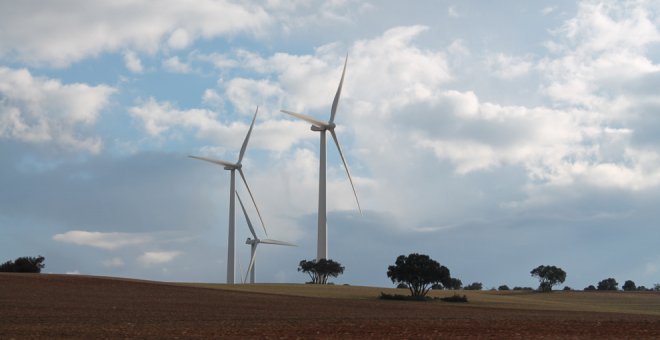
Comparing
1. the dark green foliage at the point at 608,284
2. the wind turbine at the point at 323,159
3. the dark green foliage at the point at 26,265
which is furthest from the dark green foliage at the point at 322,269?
the dark green foliage at the point at 608,284

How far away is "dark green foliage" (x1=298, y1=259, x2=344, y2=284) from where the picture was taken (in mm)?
124562

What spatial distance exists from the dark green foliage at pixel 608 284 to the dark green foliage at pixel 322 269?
93309 mm

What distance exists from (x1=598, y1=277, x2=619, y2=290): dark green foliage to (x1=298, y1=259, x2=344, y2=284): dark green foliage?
9331cm

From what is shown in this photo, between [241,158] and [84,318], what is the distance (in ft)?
286

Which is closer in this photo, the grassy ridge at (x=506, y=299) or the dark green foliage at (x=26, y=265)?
the grassy ridge at (x=506, y=299)

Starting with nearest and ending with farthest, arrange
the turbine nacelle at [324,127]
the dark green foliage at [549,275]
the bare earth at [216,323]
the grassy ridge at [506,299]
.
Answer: the bare earth at [216,323] < the grassy ridge at [506,299] < the turbine nacelle at [324,127] < the dark green foliage at [549,275]

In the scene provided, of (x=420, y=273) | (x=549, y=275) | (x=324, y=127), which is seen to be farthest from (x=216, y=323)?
(x=549, y=275)

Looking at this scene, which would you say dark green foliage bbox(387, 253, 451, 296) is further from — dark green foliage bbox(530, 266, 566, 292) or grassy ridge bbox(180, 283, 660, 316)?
dark green foliage bbox(530, 266, 566, 292)

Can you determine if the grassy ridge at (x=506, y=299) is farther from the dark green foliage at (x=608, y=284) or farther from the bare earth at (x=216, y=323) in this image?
the dark green foliage at (x=608, y=284)

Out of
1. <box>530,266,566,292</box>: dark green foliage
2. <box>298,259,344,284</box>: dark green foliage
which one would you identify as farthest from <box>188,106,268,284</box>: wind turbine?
<box>530,266,566,292</box>: dark green foliage

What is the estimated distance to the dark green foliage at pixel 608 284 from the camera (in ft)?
642

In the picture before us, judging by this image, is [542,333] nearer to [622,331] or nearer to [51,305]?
[622,331]

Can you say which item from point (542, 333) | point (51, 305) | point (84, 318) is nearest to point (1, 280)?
point (51, 305)

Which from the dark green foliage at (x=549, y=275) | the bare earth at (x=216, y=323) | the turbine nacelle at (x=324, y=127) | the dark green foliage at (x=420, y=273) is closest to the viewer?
the bare earth at (x=216, y=323)
